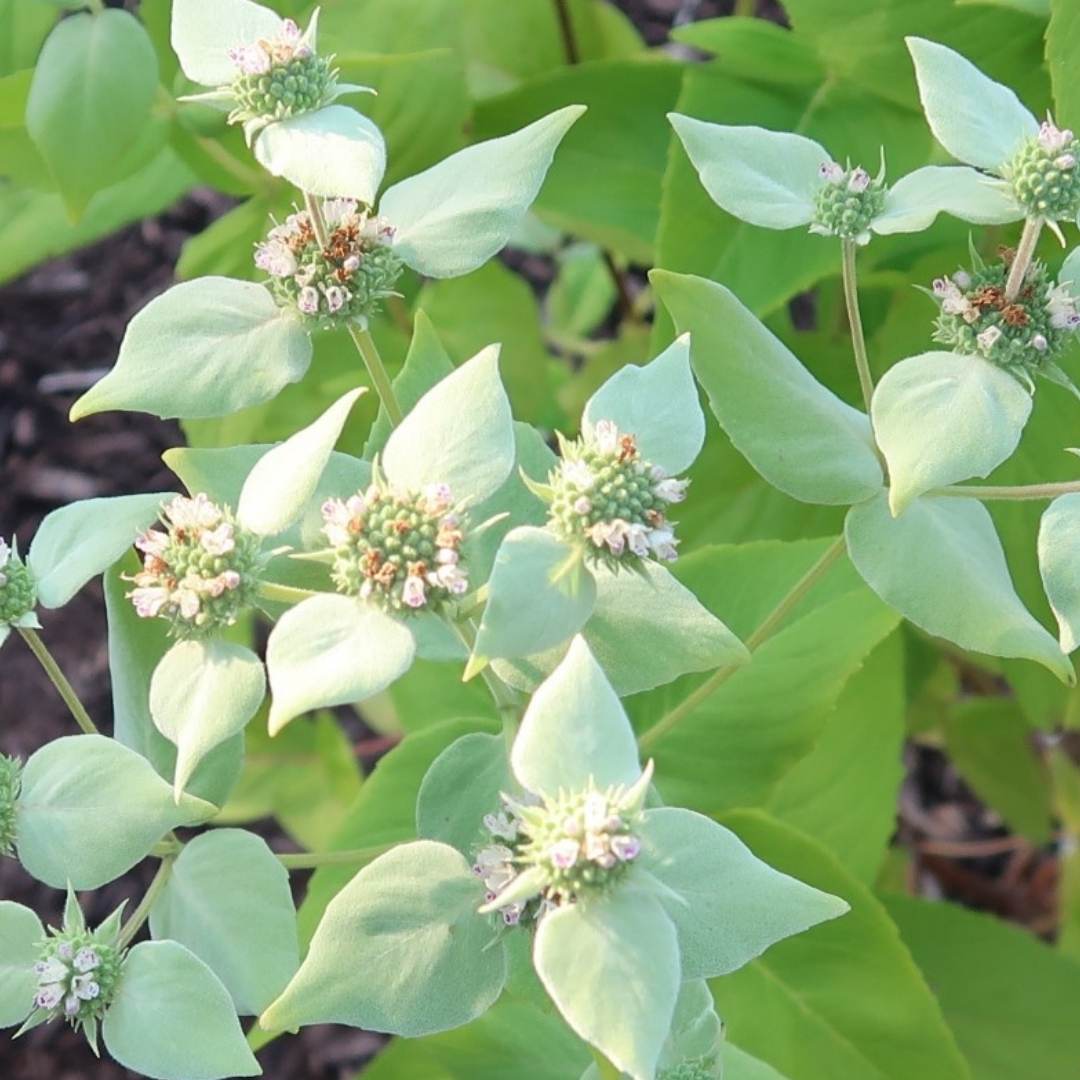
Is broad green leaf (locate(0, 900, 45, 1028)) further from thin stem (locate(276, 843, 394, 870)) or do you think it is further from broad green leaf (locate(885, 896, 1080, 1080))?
broad green leaf (locate(885, 896, 1080, 1080))

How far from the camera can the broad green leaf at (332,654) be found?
65 cm

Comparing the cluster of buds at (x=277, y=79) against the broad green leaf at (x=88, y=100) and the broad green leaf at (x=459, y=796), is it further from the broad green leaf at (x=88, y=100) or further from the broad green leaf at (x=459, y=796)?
the broad green leaf at (x=459, y=796)

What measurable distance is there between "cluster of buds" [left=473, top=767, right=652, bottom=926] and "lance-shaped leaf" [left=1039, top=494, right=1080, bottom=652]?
270 millimetres

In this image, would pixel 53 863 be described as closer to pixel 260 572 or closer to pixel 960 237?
pixel 260 572

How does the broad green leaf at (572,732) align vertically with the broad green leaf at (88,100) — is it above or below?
below

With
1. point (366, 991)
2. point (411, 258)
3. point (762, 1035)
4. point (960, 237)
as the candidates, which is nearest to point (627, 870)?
point (366, 991)

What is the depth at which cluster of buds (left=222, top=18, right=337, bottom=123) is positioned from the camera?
770 mm

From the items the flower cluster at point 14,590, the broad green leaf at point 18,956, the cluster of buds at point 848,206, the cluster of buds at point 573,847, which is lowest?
the broad green leaf at point 18,956

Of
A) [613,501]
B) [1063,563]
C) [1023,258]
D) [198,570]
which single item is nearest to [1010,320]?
[1023,258]

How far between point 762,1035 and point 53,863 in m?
0.62

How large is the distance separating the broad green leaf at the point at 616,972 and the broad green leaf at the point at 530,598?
0.13 metres

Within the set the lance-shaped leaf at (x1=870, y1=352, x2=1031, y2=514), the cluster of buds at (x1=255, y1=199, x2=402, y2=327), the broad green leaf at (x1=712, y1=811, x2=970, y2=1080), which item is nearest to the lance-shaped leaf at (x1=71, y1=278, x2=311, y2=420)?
the cluster of buds at (x1=255, y1=199, x2=402, y2=327)

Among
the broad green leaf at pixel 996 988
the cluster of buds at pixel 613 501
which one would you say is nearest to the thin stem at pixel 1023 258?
the cluster of buds at pixel 613 501

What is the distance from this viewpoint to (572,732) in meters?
0.66
